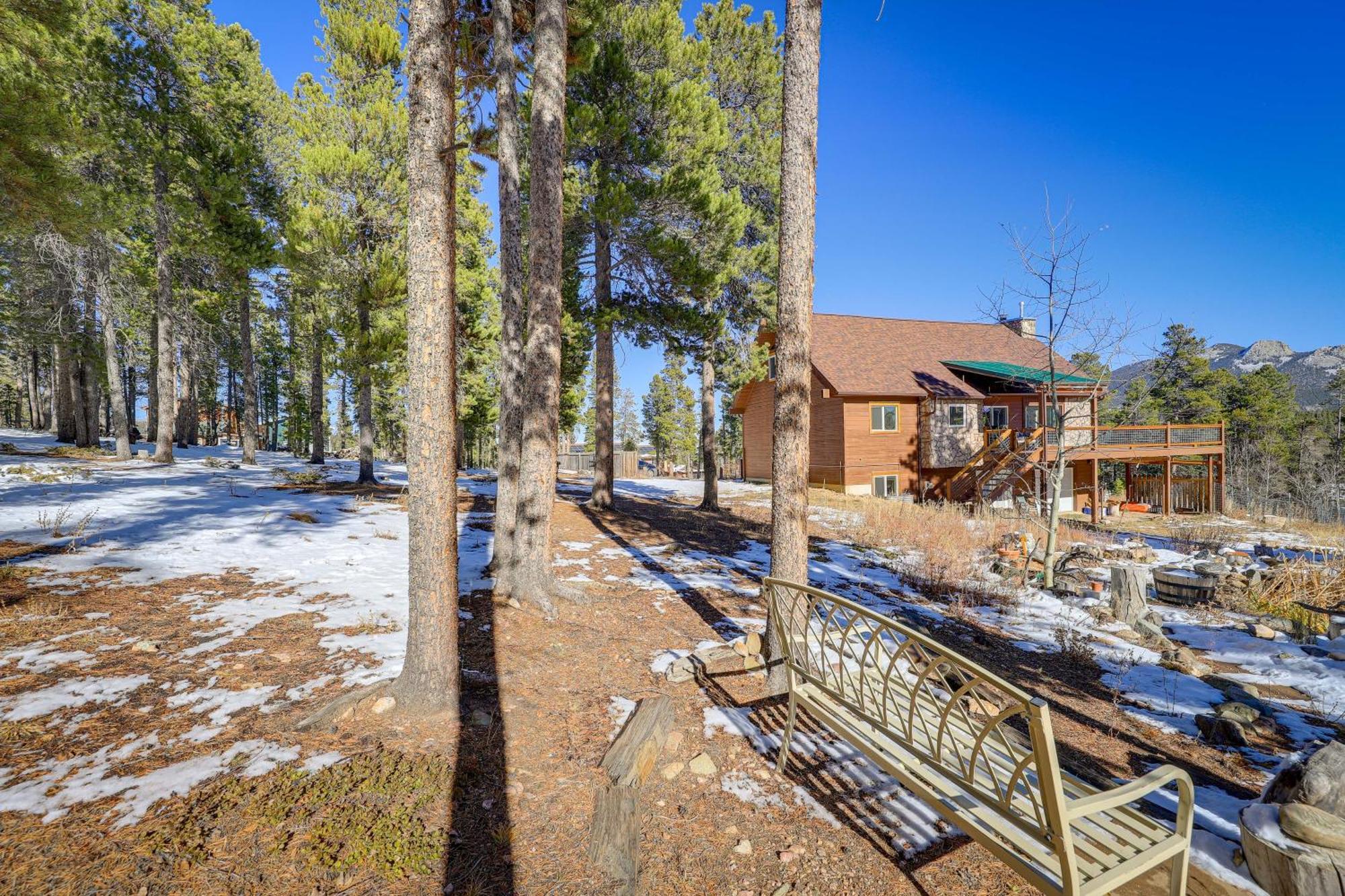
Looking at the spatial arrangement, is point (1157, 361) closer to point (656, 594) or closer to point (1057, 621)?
point (1057, 621)

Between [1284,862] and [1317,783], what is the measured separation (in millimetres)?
528

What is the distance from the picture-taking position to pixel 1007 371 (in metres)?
21.5

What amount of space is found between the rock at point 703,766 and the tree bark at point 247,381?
1898cm

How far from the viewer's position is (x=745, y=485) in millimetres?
Result: 22609

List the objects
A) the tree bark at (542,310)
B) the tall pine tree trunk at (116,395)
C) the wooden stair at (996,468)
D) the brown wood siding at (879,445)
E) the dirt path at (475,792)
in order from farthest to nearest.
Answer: the brown wood siding at (879,445) < the wooden stair at (996,468) < the tall pine tree trunk at (116,395) < the tree bark at (542,310) < the dirt path at (475,792)

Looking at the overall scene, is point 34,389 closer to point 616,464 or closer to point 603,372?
point 616,464

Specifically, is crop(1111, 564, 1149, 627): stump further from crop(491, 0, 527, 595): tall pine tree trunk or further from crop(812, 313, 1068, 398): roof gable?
crop(812, 313, 1068, 398): roof gable

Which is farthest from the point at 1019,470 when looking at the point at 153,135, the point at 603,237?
the point at 153,135

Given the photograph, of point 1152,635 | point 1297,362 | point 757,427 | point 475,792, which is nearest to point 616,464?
point 757,427

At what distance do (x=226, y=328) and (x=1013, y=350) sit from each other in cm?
3604

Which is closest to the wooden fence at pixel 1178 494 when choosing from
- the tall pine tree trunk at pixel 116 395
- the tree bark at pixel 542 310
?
the tree bark at pixel 542 310

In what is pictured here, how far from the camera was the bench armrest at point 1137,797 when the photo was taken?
2.02 metres

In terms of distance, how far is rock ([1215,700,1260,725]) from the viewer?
14.6ft

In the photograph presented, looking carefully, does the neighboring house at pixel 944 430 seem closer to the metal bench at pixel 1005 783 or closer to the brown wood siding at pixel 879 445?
the brown wood siding at pixel 879 445
